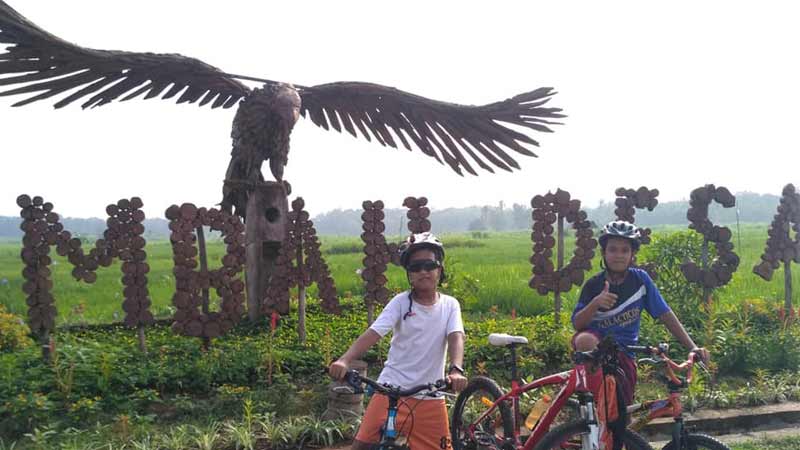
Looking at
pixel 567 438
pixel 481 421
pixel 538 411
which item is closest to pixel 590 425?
pixel 567 438

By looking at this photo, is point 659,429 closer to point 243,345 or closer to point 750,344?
point 750,344

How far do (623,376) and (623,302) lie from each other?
34 cm

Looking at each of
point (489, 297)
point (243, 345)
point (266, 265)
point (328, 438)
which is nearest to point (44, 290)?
point (243, 345)

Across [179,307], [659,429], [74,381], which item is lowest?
[659,429]

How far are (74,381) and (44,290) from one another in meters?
1.02

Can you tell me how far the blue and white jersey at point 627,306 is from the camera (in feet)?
10.3

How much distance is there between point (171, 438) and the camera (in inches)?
156

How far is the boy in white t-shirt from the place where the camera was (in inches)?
105

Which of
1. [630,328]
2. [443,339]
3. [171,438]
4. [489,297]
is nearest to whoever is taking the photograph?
[443,339]

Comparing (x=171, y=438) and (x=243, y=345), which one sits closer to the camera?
(x=171, y=438)

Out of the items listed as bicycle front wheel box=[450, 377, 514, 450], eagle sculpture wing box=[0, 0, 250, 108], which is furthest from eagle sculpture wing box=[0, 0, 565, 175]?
bicycle front wheel box=[450, 377, 514, 450]

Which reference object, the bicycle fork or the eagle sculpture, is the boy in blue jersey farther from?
the eagle sculpture

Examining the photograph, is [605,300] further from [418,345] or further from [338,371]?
[338,371]

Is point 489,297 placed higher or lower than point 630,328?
lower
